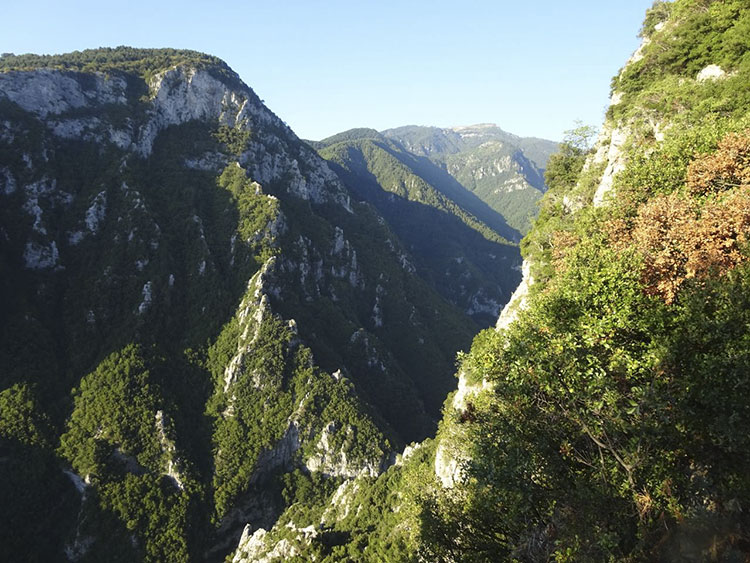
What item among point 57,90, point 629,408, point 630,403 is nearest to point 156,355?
point 57,90

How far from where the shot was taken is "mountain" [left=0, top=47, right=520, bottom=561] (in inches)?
4281

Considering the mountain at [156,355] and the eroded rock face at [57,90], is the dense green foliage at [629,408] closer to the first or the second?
the mountain at [156,355]

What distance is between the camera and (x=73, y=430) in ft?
Answer: 381

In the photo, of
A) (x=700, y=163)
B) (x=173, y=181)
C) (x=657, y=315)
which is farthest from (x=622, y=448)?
(x=173, y=181)

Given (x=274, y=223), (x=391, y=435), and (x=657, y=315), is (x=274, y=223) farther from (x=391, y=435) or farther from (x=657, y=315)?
(x=657, y=315)

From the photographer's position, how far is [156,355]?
135375 millimetres

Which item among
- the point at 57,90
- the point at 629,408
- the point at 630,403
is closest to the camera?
the point at 630,403

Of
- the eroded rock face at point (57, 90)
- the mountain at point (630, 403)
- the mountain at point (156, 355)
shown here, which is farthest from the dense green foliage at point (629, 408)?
the eroded rock face at point (57, 90)

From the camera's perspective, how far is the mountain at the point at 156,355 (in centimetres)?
10875

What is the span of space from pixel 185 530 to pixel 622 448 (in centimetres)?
12996

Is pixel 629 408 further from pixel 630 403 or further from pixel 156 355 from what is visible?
pixel 156 355


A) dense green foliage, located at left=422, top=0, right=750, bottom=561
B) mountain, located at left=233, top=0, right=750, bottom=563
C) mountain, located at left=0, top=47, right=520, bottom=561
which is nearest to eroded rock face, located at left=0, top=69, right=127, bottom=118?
mountain, located at left=0, top=47, right=520, bottom=561

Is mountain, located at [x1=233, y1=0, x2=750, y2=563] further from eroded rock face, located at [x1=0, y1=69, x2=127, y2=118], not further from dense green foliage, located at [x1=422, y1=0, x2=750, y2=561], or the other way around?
eroded rock face, located at [x1=0, y1=69, x2=127, y2=118]

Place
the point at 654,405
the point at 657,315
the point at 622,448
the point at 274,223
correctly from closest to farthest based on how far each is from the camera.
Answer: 1. the point at 654,405
2. the point at 622,448
3. the point at 657,315
4. the point at 274,223
